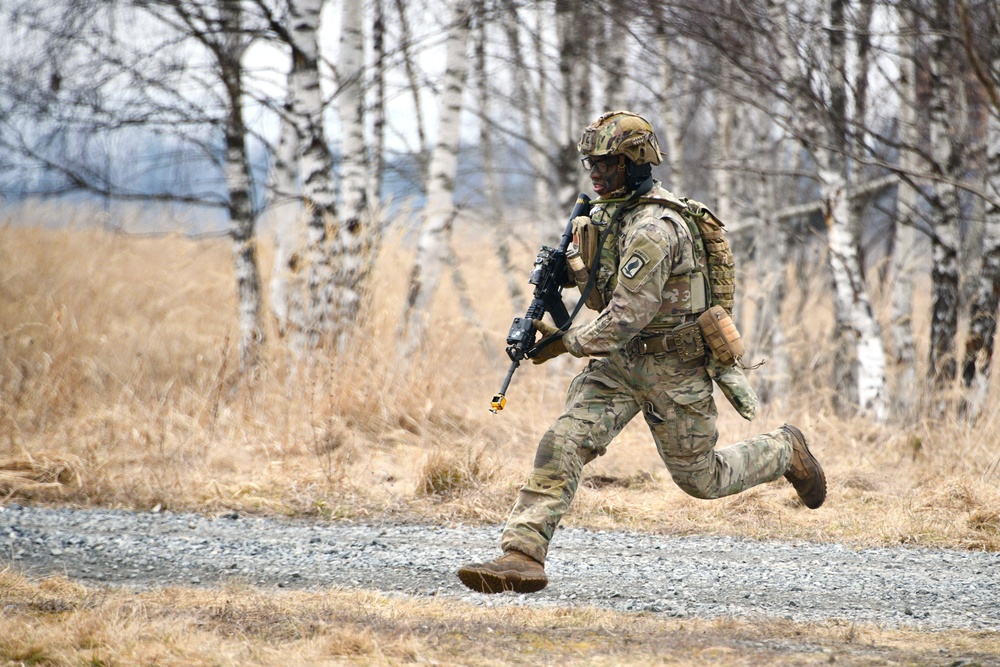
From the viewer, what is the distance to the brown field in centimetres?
301

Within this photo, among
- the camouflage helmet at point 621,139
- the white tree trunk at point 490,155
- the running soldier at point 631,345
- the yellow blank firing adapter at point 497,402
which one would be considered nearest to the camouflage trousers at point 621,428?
the running soldier at point 631,345

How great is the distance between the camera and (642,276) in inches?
139

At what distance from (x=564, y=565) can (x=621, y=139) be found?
183 cm

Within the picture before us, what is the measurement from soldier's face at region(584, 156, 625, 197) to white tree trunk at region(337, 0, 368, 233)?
370cm

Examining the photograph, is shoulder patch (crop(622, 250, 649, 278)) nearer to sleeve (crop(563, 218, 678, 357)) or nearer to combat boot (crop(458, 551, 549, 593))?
sleeve (crop(563, 218, 678, 357))

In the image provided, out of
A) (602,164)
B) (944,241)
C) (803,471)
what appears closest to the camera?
(602,164)

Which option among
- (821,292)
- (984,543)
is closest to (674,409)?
(984,543)

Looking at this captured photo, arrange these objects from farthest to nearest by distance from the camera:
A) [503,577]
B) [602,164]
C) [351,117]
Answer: [351,117]
[602,164]
[503,577]

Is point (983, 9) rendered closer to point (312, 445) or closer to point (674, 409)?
point (674, 409)

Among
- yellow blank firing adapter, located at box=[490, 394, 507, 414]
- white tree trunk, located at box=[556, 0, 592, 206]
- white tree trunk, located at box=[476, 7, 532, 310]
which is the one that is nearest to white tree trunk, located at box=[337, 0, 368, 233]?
white tree trunk, located at box=[556, 0, 592, 206]

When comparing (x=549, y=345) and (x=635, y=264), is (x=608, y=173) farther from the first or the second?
(x=549, y=345)

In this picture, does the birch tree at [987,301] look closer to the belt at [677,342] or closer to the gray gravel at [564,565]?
the gray gravel at [564,565]

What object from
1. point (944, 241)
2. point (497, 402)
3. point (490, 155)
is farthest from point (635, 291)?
point (490, 155)

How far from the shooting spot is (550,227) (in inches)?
449
